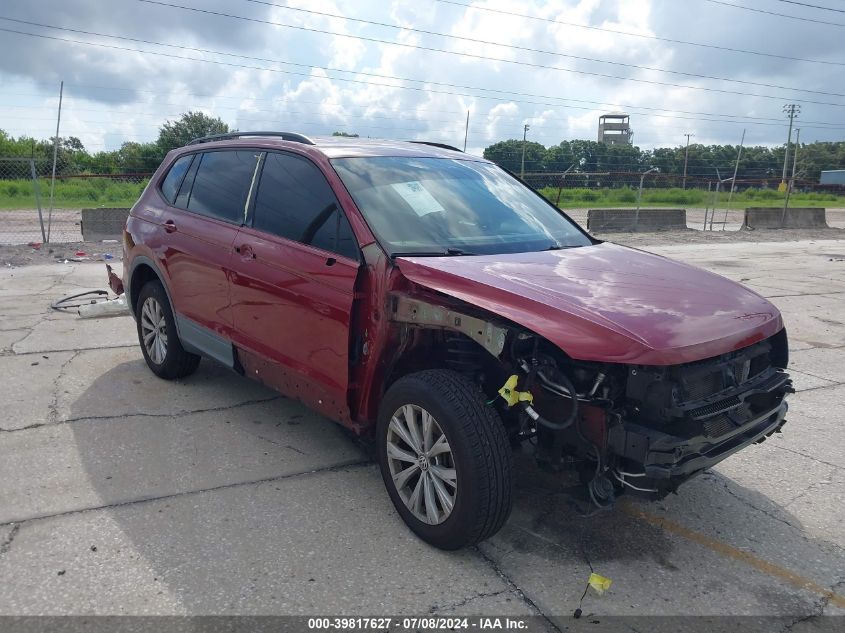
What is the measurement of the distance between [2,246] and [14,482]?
11657 millimetres

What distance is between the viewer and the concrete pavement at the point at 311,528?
2.91m

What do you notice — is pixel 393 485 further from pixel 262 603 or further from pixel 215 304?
pixel 215 304

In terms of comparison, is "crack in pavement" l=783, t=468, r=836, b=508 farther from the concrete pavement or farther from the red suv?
the red suv

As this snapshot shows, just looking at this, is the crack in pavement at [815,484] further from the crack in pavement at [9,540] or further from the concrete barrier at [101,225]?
the concrete barrier at [101,225]

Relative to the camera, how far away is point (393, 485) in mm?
3449

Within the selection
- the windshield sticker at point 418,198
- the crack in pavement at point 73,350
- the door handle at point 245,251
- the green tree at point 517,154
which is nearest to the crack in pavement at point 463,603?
the windshield sticker at point 418,198

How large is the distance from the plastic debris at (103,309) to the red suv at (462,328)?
367 centimetres

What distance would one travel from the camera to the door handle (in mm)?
4258

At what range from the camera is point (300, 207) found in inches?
160

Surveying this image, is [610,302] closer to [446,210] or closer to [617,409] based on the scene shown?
[617,409]

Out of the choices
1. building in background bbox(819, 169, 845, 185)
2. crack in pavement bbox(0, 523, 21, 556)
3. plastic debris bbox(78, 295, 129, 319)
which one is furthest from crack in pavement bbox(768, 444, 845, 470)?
building in background bbox(819, 169, 845, 185)

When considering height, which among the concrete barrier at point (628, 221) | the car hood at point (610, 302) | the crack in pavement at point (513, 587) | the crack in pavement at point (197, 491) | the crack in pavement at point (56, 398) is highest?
the car hood at point (610, 302)

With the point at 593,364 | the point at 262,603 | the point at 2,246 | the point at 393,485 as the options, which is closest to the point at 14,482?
the point at 262,603

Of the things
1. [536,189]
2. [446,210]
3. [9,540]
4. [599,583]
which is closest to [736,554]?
[599,583]
